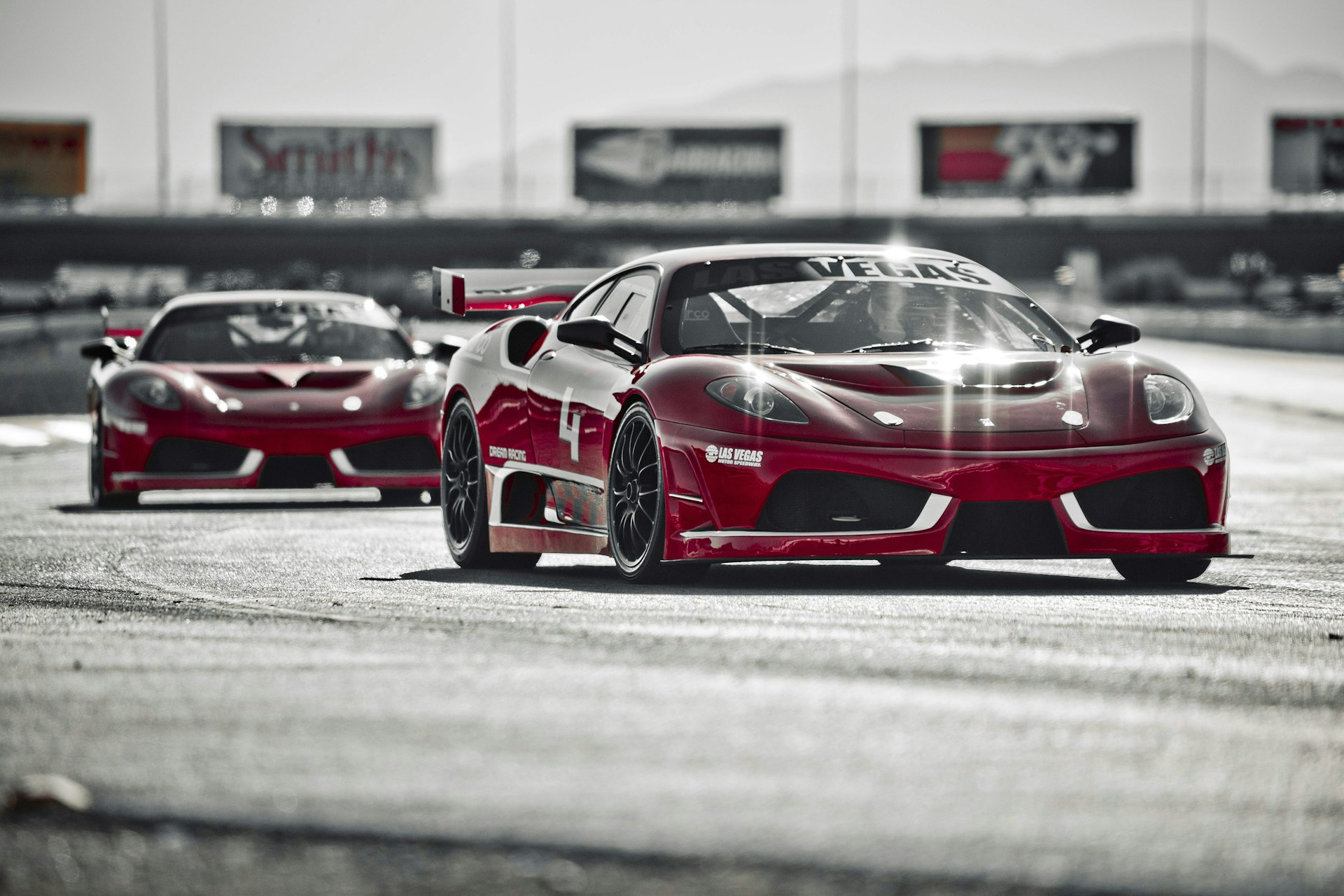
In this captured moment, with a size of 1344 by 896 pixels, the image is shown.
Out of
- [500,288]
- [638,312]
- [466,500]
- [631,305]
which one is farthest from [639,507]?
[500,288]

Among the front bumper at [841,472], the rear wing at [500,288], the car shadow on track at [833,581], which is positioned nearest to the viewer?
the front bumper at [841,472]

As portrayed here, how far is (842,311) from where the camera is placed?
308 inches

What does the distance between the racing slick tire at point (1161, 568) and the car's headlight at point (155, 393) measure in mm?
6434

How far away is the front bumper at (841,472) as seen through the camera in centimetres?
685

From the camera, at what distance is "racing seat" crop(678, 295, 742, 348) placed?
7664 millimetres

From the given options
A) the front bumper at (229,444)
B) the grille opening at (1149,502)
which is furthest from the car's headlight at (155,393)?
the grille opening at (1149,502)

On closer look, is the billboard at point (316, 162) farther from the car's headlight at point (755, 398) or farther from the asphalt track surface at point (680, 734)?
the car's headlight at point (755, 398)

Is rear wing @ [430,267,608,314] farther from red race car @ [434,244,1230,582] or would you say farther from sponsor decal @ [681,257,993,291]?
sponsor decal @ [681,257,993,291]

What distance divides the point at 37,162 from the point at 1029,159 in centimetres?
3763

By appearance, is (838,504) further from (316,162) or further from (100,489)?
(316,162)

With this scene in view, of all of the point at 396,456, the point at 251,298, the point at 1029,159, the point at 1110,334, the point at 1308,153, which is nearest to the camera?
the point at 1110,334

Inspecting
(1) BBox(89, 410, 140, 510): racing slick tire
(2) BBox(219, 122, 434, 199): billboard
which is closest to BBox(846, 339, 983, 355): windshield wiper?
(1) BBox(89, 410, 140, 510): racing slick tire

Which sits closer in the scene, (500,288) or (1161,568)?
(1161,568)

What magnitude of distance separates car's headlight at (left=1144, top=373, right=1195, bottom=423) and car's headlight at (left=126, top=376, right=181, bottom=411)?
6.70 metres
